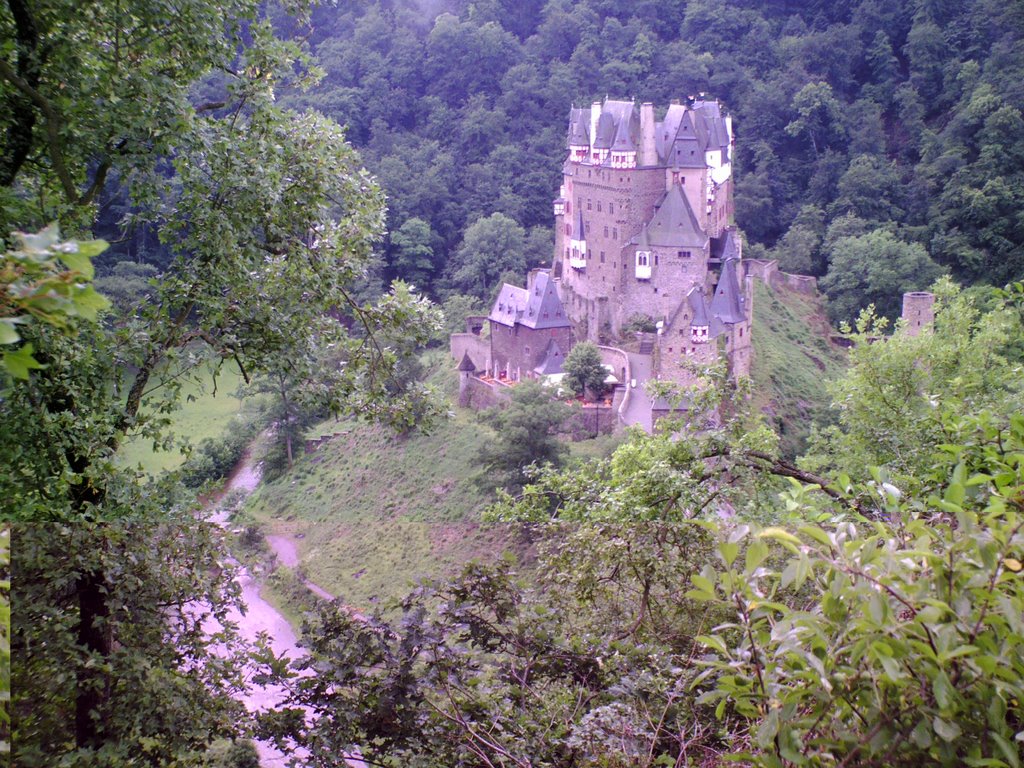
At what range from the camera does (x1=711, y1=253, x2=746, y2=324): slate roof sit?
1625cm

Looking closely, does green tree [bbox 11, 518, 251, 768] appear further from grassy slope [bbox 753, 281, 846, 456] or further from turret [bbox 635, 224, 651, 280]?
turret [bbox 635, 224, 651, 280]

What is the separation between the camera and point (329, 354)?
370 centimetres

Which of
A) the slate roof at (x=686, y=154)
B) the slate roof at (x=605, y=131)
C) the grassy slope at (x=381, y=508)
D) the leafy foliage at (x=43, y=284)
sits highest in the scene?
the slate roof at (x=605, y=131)

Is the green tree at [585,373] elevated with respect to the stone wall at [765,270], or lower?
lower

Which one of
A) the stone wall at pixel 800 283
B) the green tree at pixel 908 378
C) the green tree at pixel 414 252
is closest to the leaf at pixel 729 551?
the green tree at pixel 908 378

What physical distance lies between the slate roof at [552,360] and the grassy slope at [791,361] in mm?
3251

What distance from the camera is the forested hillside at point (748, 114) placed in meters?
10.2

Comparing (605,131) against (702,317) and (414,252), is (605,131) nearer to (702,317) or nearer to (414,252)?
(702,317)

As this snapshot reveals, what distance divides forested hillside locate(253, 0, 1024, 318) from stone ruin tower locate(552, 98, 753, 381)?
0.76 metres

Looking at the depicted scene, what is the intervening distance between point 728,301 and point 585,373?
538 cm

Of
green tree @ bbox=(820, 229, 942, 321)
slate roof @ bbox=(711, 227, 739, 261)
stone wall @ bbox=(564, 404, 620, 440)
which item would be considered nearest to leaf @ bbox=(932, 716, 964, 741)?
stone wall @ bbox=(564, 404, 620, 440)

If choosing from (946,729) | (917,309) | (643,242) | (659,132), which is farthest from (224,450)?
(659,132)

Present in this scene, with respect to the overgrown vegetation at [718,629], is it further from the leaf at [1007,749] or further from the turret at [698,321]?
the turret at [698,321]

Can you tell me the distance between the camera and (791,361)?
16844mm
